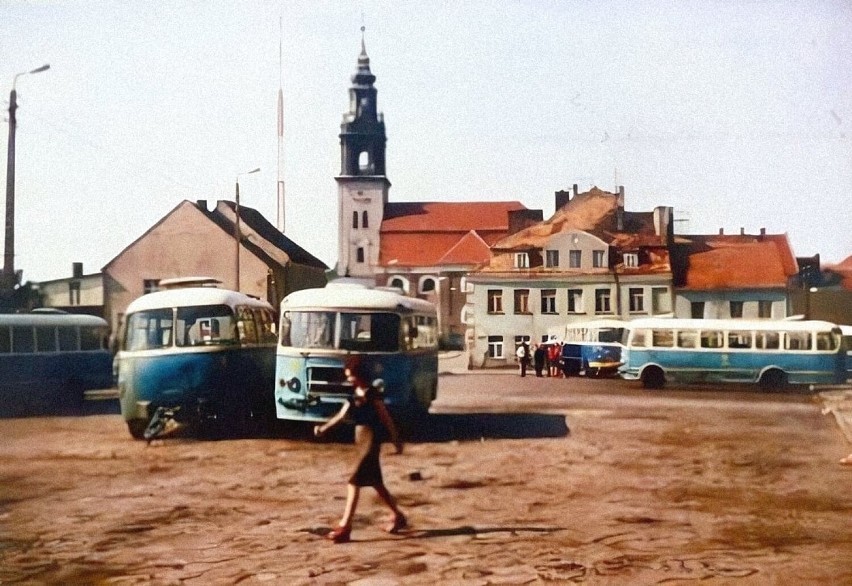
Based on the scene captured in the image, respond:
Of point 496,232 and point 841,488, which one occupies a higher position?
point 496,232

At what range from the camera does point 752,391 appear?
26.0ft

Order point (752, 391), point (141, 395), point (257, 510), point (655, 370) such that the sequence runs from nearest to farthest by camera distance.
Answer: point (257, 510) < point (141, 395) < point (752, 391) < point (655, 370)

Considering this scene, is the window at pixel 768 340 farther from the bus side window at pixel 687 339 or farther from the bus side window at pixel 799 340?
the bus side window at pixel 687 339

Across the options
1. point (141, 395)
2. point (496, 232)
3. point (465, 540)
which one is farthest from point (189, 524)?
point (496, 232)

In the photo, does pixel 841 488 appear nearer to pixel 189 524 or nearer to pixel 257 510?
pixel 257 510

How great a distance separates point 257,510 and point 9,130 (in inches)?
116

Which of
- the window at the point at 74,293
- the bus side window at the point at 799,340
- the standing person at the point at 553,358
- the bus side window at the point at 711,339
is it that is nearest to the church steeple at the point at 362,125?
the window at the point at 74,293

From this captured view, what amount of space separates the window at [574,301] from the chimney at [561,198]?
585mm

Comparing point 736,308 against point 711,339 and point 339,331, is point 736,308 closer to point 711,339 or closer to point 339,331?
point 711,339

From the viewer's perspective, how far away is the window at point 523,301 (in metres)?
6.83

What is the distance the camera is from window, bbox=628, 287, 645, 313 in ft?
21.6

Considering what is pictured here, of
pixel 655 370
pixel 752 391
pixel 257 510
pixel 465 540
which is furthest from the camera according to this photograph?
pixel 655 370

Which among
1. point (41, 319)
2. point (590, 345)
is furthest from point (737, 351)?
point (41, 319)

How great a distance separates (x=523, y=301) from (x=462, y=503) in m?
1.74
